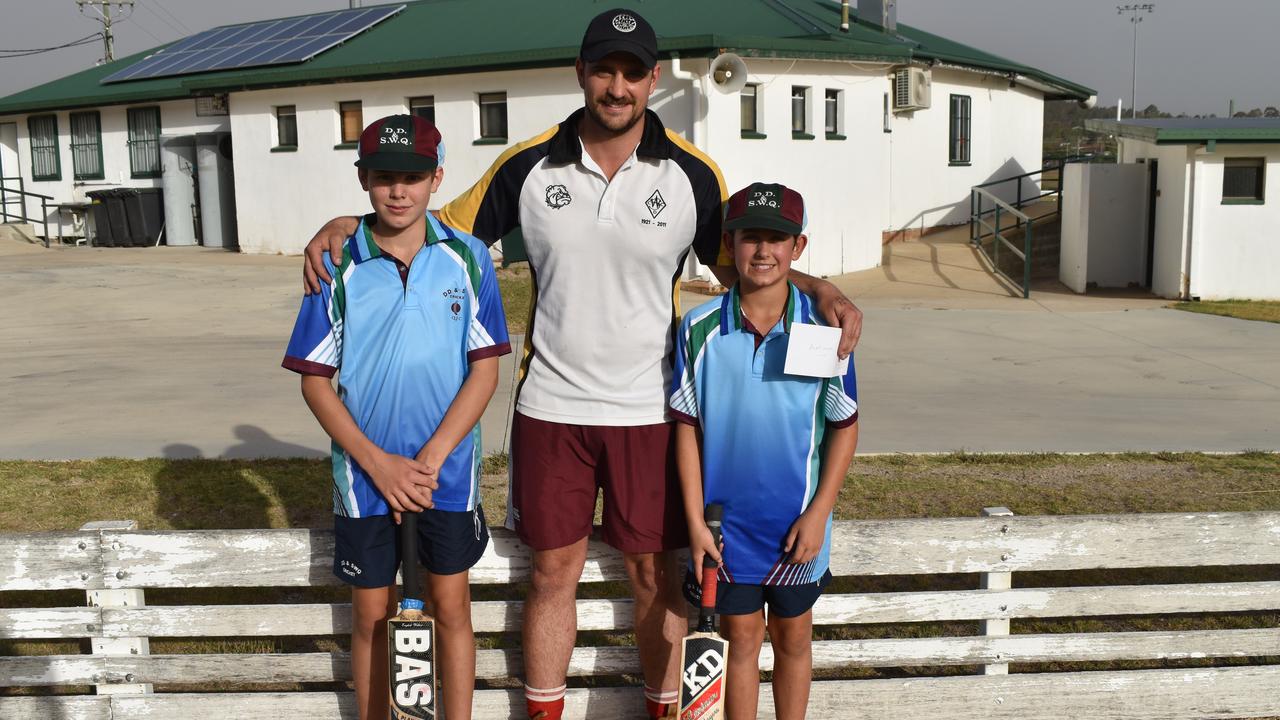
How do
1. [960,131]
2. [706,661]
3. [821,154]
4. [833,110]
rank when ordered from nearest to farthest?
[706,661]
[821,154]
[833,110]
[960,131]

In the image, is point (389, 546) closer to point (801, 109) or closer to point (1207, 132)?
point (1207, 132)

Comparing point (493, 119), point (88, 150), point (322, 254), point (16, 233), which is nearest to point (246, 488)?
point (322, 254)

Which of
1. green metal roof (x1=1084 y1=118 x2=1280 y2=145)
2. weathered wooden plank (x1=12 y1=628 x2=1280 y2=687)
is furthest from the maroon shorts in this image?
green metal roof (x1=1084 y1=118 x2=1280 y2=145)

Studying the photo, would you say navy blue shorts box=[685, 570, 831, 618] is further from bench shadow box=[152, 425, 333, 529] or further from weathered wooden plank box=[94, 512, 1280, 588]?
bench shadow box=[152, 425, 333, 529]

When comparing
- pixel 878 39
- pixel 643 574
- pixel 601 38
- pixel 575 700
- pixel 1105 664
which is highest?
pixel 878 39

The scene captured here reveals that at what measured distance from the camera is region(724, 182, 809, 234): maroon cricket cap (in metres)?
3.19

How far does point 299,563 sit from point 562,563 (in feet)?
2.76

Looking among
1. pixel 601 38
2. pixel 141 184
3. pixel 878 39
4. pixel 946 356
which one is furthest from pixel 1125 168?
pixel 141 184

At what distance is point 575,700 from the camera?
12.2ft

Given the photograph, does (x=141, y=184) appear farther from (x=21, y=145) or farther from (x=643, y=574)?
(x=643, y=574)

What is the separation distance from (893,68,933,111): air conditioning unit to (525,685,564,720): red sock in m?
17.9

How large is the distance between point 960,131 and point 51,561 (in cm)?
2252

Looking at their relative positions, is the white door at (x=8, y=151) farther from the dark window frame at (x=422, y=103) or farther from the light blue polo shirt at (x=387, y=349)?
the light blue polo shirt at (x=387, y=349)

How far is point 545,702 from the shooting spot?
3.52 m
